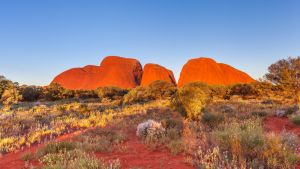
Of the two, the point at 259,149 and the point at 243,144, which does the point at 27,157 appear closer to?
the point at 243,144

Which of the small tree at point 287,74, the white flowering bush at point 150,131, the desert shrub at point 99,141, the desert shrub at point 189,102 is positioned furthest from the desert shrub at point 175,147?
the small tree at point 287,74

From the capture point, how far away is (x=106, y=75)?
3406 inches

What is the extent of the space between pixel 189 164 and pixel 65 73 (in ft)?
310

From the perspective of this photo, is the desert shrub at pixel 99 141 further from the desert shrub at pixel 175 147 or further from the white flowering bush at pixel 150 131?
the desert shrub at pixel 175 147

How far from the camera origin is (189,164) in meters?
5.48

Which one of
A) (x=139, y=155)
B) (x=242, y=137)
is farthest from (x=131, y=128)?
(x=242, y=137)

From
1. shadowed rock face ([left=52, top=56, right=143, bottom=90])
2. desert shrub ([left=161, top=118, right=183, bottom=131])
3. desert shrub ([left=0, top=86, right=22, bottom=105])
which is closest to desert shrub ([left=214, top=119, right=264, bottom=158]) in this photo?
desert shrub ([left=161, top=118, right=183, bottom=131])

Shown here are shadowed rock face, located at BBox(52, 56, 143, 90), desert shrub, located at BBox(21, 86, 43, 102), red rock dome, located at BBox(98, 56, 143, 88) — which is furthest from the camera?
shadowed rock face, located at BBox(52, 56, 143, 90)

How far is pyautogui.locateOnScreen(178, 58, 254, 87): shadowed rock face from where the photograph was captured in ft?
216

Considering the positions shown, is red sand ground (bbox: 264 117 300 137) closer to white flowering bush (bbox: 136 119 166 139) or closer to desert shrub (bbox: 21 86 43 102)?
white flowering bush (bbox: 136 119 166 139)

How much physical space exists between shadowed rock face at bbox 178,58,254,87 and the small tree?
129 feet

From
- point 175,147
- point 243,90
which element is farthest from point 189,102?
point 243,90

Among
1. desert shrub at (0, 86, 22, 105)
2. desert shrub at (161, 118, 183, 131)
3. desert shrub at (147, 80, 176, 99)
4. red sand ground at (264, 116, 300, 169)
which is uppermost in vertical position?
desert shrub at (147, 80, 176, 99)

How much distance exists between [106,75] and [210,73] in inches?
1346
